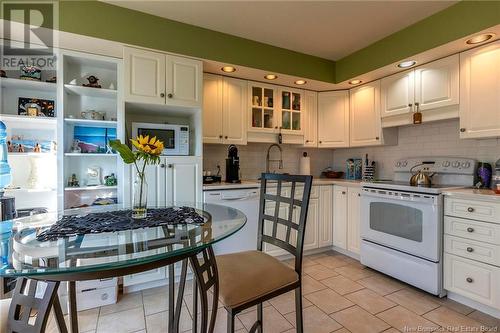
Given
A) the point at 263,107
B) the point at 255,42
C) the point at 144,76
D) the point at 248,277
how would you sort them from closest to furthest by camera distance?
the point at 248,277, the point at 144,76, the point at 255,42, the point at 263,107

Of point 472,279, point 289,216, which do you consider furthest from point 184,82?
point 472,279

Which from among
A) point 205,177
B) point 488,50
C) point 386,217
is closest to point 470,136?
point 488,50

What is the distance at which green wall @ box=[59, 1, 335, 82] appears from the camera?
1994 millimetres

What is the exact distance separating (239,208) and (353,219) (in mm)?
1419

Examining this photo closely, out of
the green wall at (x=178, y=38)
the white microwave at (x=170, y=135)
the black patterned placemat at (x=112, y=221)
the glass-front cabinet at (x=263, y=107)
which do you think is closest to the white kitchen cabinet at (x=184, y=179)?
the white microwave at (x=170, y=135)

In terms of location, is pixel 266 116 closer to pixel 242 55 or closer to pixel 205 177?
pixel 242 55

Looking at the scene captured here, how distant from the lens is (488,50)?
6.90 ft

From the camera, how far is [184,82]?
243cm

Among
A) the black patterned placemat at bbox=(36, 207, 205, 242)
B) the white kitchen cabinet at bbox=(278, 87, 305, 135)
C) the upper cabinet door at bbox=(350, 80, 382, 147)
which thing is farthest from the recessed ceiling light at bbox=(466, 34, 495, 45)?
the black patterned placemat at bbox=(36, 207, 205, 242)

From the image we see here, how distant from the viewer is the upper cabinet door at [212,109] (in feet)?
9.16

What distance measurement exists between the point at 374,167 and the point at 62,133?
3.54 m

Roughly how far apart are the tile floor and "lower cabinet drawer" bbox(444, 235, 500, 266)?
1.43ft

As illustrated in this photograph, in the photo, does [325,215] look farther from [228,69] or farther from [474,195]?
[228,69]
